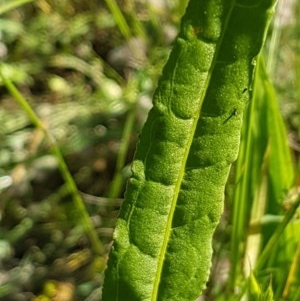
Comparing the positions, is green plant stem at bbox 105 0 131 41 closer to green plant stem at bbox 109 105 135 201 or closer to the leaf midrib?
green plant stem at bbox 109 105 135 201

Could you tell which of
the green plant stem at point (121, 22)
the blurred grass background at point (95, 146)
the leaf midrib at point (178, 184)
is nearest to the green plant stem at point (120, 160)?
the blurred grass background at point (95, 146)

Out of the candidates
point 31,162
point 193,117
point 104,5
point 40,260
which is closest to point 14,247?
point 40,260

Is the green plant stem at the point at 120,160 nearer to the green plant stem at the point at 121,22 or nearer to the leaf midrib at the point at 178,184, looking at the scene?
the green plant stem at the point at 121,22

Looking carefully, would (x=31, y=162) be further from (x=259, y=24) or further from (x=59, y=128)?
(x=259, y=24)

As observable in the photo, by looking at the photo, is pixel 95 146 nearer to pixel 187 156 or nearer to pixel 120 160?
pixel 120 160

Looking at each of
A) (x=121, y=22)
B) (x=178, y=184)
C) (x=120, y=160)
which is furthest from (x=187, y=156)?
(x=121, y=22)
